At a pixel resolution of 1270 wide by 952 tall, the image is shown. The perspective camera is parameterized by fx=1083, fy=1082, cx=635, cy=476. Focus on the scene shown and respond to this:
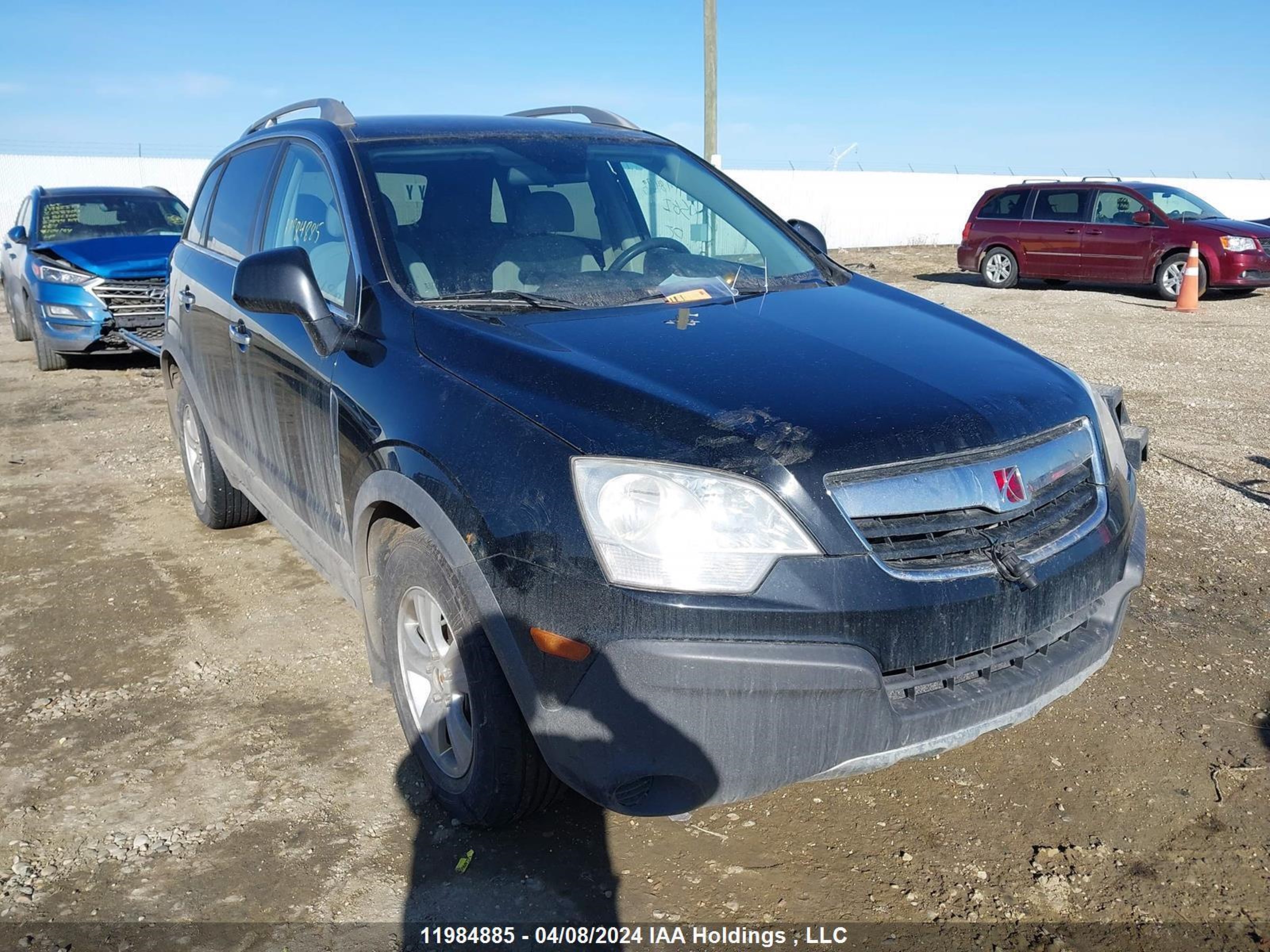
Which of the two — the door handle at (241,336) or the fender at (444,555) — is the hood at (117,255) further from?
the fender at (444,555)

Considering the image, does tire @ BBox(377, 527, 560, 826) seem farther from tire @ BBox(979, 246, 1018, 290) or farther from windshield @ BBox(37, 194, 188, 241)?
tire @ BBox(979, 246, 1018, 290)

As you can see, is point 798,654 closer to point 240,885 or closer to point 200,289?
point 240,885

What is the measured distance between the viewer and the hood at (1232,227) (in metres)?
14.9

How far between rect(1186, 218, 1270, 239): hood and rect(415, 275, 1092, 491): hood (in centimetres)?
1393

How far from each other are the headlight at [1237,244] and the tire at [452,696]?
598 inches

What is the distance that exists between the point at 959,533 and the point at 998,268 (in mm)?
16523

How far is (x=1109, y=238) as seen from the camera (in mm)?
16031

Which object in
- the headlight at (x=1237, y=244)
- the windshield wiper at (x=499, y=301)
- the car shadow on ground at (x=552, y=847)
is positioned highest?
the headlight at (x=1237, y=244)

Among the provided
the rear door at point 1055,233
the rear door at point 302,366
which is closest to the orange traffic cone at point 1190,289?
the rear door at point 1055,233

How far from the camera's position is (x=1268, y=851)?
2.75m

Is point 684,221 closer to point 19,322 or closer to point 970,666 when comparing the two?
point 970,666

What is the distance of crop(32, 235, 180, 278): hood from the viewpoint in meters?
9.77

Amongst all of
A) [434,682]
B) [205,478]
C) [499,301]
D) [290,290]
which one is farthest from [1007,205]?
[434,682]

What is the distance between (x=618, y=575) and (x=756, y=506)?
0.32 metres
